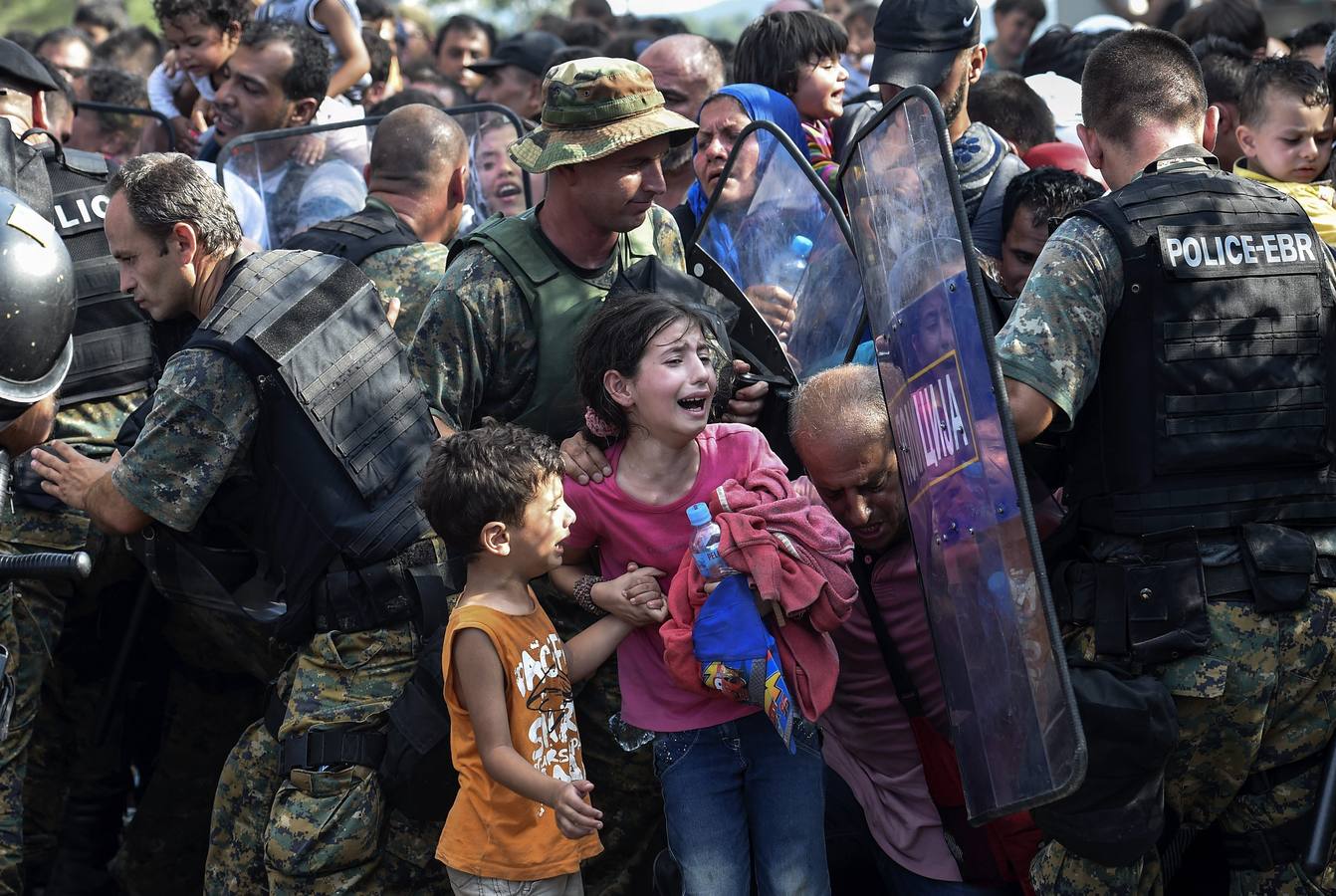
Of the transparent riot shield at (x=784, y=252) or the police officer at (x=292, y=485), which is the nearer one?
the police officer at (x=292, y=485)

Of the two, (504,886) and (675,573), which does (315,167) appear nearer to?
(675,573)

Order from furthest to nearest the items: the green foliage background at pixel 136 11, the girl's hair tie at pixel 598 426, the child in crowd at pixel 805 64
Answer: the green foliage background at pixel 136 11 → the child in crowd at pixel 805 64 → the girl's hair tie at pixel 598 426

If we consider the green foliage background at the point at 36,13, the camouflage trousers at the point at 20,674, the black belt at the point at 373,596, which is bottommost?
the green foliage background at the point at 36,13

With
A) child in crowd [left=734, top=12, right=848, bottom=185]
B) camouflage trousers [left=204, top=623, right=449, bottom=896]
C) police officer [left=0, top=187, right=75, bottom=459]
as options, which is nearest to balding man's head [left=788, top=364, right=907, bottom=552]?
camouflage trousers [left=204, top=623, right=449, bottom=896]

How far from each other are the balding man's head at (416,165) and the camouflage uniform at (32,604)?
1153 millimetres

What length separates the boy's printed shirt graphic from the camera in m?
3.21

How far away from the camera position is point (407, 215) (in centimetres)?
503

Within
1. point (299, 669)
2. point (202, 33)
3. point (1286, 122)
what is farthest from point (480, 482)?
point (202, 33)

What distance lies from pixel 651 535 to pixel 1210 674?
1.22 meters

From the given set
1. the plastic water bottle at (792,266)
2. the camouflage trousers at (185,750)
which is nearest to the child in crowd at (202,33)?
the camouflage trousers at (185,750)

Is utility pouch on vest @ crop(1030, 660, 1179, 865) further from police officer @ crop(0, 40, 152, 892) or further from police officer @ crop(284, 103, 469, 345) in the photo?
police officer @ crop(0, 40, 152, 892)

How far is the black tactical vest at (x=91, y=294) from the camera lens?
4.63 meters

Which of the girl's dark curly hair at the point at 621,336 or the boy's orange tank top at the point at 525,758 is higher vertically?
the girl's dark curly hair at the point at 621,336

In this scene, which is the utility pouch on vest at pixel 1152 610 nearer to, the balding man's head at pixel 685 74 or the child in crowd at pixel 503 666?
the child in crowd at pixel 503 666
